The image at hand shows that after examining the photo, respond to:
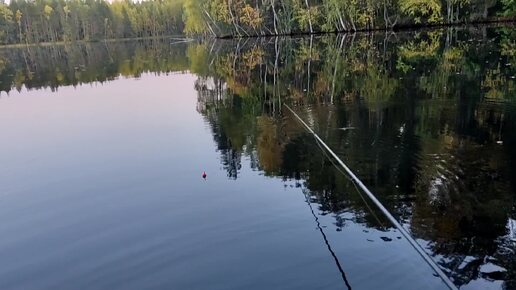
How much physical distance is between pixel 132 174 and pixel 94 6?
596ft

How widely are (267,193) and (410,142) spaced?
5.29 metres

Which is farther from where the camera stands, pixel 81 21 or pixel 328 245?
pixel 81 21

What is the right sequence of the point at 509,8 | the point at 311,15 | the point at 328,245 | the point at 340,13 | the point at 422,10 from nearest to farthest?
the point at 328,245, the point at 509,8, the point at 422,10, the point at 340,13, the point at 311,15

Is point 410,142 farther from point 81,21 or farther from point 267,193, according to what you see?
point 81,21

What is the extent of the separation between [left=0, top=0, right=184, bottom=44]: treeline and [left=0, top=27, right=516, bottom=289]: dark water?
15952cm

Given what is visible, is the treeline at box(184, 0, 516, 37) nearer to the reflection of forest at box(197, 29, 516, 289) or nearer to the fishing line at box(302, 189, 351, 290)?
the reflection of forest at box(197, 29, 516, 289)

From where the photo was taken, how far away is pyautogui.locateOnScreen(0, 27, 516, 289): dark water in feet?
23.8

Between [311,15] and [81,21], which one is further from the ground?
[81,21]

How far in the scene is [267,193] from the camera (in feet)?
34.2

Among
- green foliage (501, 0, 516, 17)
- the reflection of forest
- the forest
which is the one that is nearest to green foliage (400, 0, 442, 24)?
the forest

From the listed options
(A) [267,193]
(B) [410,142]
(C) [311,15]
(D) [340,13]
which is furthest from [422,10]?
(A) [267,193]

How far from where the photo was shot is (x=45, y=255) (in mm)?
8398

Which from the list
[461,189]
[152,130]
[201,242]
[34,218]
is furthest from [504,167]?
[152,130]

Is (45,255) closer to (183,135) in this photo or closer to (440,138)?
(183,135)
